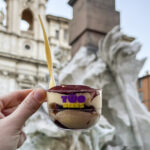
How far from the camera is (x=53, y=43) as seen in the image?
16.5 m

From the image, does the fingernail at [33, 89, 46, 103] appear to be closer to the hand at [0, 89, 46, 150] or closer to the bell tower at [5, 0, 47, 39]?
the hand at [0, 89, 46, 150]

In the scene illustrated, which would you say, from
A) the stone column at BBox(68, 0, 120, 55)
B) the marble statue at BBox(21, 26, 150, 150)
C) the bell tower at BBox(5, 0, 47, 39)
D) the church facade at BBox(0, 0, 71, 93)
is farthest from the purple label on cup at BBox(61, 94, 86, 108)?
the bell tower at BBox(5, 0, 47, 39)

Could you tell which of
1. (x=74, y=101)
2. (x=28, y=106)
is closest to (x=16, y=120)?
(x=28, y=106)

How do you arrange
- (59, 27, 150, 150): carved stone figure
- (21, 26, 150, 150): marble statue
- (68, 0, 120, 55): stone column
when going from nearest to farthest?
(21, 26, 150, 150): marble statue, (59, 27, 150, 150): carved stone figure, (68, 0, 120, 55): stone column

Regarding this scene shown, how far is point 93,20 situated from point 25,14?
14.1 m

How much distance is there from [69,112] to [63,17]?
16.7 m

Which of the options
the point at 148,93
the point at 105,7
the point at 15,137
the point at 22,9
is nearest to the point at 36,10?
the point at 22,9

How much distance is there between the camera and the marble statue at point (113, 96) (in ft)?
8.63

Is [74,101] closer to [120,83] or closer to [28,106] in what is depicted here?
[28,106]

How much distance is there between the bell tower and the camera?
1560cm

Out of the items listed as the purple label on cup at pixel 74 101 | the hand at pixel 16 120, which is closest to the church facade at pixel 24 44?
the hand at pixel 16 120

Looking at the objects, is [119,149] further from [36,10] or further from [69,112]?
[36,10]

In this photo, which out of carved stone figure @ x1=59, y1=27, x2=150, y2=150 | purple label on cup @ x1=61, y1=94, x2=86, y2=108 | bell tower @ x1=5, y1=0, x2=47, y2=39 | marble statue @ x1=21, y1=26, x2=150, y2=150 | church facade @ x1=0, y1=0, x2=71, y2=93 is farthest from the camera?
bell tower @ x1=5, y1=0, x2=47, y2=39

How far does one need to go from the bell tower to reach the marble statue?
12.9 metres
